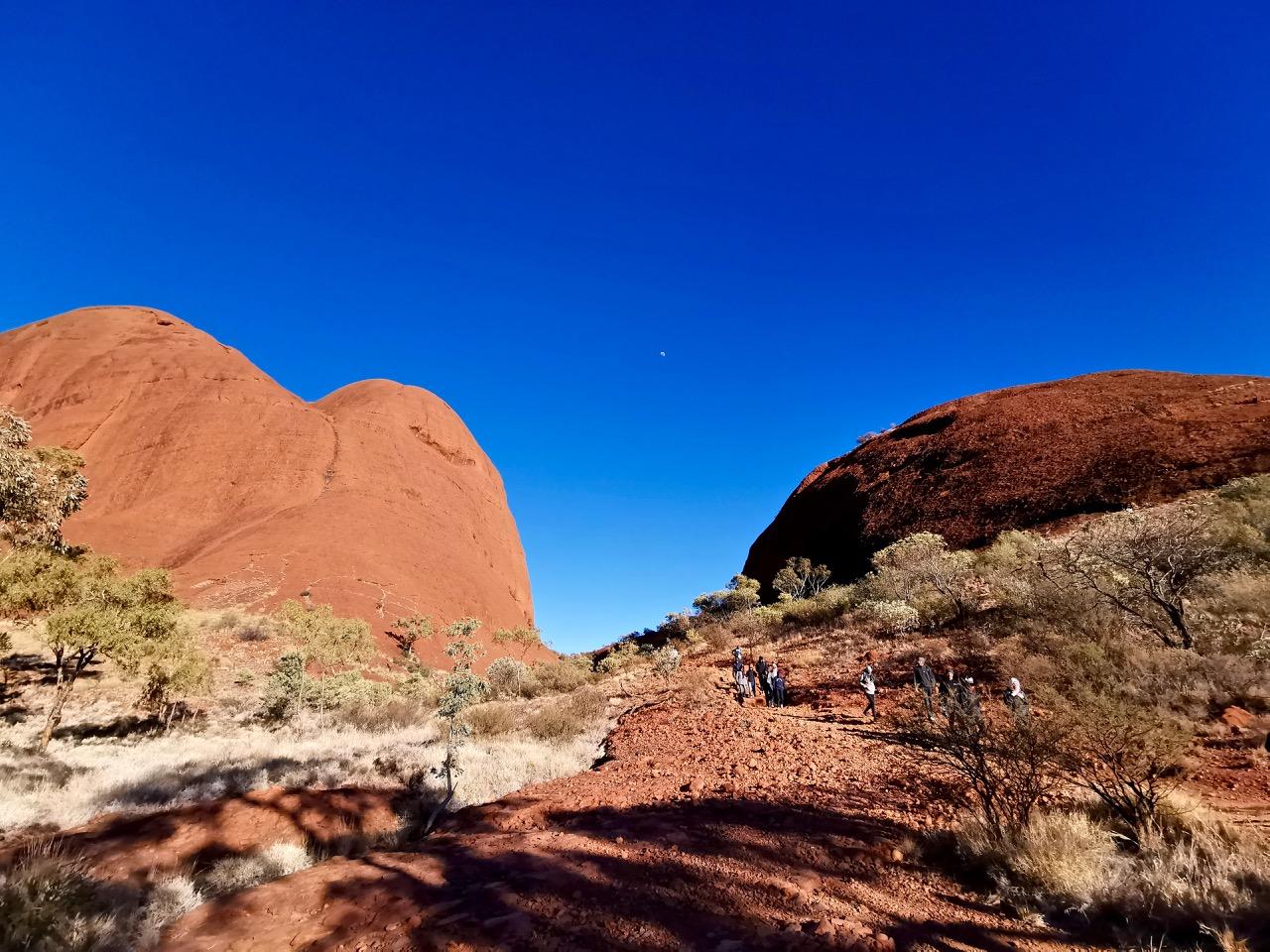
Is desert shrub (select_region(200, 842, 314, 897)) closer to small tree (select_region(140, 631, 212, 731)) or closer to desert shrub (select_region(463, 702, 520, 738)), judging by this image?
desert shrub (select_region(463, 702, 520, 738))

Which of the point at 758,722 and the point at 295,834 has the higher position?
the point at 758,722

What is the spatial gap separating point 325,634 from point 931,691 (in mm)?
27142

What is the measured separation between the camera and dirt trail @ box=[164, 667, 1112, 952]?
140 inches

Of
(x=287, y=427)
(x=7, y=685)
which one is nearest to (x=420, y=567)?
(x=287, y=427)

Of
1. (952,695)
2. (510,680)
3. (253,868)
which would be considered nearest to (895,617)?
(952,695)

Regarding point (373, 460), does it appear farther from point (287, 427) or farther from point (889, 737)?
point (889, 737)

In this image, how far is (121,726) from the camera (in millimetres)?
14039

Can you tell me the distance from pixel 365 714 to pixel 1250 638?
1935cm

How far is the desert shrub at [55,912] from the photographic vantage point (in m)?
3.48

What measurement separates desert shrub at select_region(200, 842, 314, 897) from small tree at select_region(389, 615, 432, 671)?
1098 inches

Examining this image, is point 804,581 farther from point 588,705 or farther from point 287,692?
point 287,692

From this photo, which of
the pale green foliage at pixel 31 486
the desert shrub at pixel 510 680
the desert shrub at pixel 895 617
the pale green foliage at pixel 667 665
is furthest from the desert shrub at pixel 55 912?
the desert shrub at pixel 895 617

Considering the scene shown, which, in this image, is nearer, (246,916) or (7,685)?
(246,916)

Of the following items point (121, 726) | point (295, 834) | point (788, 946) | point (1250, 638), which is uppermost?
point (1250, 638)
